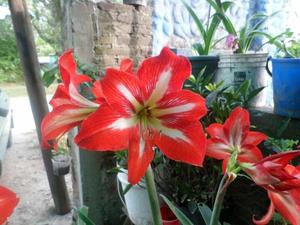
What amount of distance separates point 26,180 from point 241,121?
2.77m

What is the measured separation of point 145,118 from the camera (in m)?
0.34

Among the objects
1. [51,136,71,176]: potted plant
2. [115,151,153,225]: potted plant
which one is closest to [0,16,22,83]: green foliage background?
[51,136,71,176]: potted plant

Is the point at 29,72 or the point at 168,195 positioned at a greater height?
the point at 29,72

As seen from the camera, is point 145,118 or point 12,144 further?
point 12,144

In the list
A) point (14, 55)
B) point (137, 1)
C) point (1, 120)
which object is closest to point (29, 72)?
point (137, 1)

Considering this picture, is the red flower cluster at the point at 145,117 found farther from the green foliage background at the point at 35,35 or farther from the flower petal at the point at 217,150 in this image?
the green foliage background at the point at 35,35

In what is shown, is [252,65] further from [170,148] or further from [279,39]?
[170,148]

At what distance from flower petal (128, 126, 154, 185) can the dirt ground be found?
1.99 m

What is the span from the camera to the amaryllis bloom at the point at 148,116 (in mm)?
306

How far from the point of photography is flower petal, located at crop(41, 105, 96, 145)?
351mm

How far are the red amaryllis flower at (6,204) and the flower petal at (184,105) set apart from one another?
0.18 m

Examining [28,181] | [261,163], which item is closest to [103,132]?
[261,163]

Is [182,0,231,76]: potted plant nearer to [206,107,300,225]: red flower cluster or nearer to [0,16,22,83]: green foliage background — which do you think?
[206,107,300,225]: red flower cluster

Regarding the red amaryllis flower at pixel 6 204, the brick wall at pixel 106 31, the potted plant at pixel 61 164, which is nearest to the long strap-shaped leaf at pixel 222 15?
the brick wall at pixel 106 31
